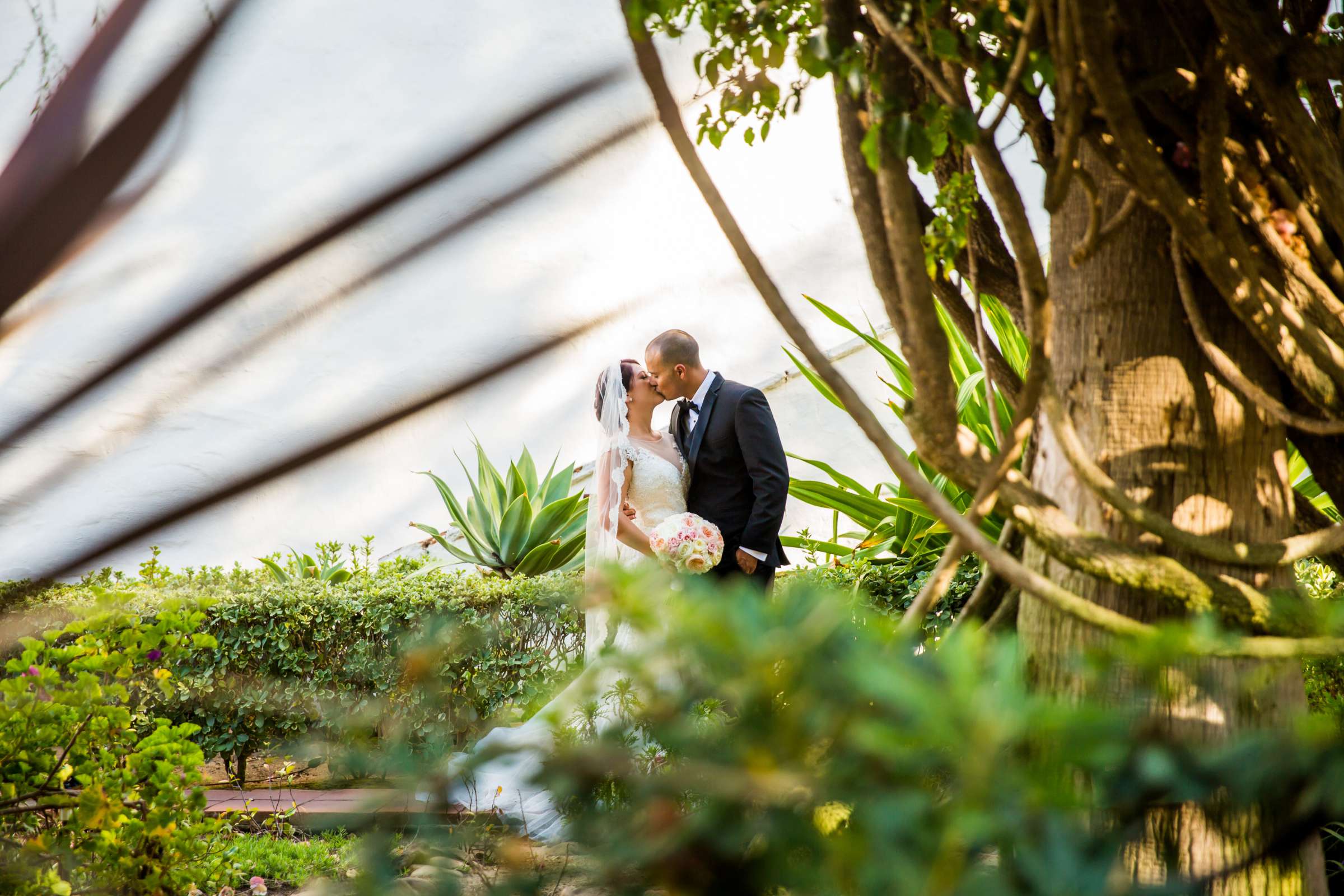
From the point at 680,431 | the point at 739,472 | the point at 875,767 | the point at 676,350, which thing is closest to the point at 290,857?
the point at 739,472

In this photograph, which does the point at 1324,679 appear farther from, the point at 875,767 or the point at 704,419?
the point at 875,767

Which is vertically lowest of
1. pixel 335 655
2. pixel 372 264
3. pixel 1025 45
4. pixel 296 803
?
pixel 296 803

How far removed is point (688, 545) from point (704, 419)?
0.58m

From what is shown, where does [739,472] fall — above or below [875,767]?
above

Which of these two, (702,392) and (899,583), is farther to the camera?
(702,392)

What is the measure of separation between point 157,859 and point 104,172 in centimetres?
478

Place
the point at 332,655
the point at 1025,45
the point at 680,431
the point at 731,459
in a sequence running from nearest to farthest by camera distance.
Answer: the point at 1025,45 < the point at 731,459 < the point at 680,431 < the point at 332,655

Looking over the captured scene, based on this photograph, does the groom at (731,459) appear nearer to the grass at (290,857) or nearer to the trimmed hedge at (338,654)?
the trimmed hedge at (338,654)

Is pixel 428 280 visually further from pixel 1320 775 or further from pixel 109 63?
pixel 1320 775

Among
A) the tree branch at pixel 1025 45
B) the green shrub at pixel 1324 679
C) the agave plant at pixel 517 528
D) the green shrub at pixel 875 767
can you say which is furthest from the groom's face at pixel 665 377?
the green shrub at pixel 875 767

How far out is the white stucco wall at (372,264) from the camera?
5.59 meters

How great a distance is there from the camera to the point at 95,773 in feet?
6.39

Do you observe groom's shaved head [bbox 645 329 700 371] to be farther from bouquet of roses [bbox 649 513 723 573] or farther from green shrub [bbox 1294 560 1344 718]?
green shrub [bbox 1294 560 1344 718]

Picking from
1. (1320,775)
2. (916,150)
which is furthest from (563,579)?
(1320,775)
